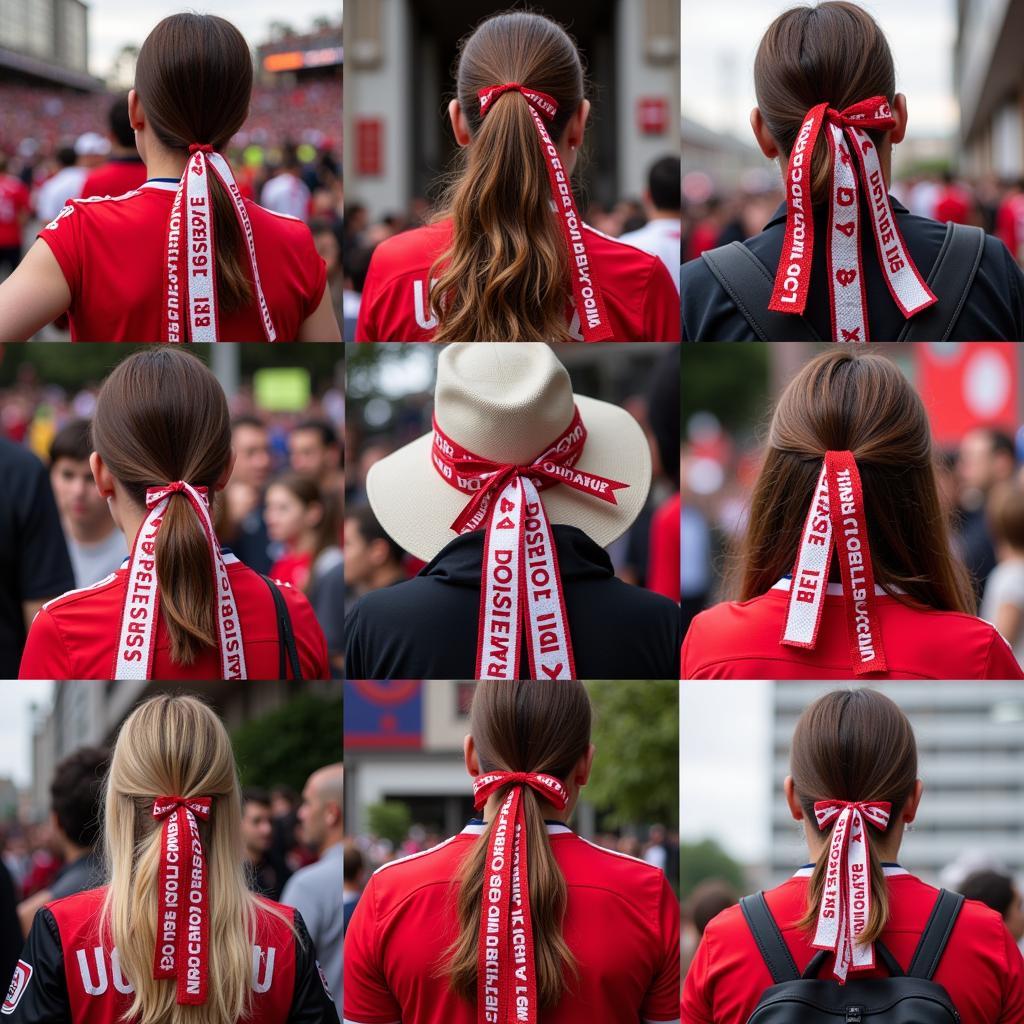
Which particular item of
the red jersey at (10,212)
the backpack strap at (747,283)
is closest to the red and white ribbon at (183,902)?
the backpack strap at (747,283)

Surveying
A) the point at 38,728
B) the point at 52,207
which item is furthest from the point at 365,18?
the point at 38,728

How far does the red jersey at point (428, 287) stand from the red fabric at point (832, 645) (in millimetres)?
849

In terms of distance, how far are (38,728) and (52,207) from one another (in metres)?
5.01

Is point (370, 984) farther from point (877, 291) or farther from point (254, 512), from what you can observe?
point (254, 512)

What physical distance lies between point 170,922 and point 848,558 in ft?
6.37

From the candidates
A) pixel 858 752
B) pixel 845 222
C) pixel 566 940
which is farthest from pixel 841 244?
pixel 566 940

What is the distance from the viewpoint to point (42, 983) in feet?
12.1

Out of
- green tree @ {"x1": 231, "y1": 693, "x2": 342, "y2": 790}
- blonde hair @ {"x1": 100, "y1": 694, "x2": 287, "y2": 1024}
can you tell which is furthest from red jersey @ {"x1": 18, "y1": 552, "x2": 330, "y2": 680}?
green tree @ {"x1": 231, "y1": 693, "x2": 342, "y2": 790}

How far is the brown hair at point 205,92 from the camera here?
3760mm

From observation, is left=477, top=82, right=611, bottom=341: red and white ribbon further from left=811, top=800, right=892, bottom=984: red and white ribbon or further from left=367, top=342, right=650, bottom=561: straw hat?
left=811, top=800, right=892, bottom=984: red and white ribbon

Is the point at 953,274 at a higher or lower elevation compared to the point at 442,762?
higher

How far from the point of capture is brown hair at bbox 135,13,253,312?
3760 millimetres

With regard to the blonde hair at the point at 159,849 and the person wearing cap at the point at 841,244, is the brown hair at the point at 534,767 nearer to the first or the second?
the blonde hair at the point at 159,849

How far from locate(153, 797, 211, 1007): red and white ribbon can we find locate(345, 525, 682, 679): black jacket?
1.98ft
